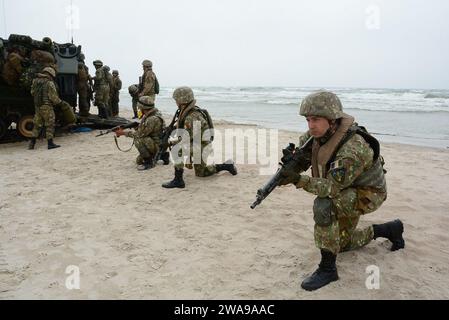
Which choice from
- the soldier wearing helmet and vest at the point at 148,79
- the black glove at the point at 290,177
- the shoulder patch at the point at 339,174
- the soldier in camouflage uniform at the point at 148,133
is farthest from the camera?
the soldier wearing helmet and vest at the point at 148,79

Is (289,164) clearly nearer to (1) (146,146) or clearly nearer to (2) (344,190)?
(2) (344,190)

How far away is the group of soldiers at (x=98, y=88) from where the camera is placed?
11219 millimetres

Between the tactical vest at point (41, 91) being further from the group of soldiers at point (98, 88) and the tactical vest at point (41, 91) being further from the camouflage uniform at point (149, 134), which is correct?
the camouflage uniform at point (149, 134)

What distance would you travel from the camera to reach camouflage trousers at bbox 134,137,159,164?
266 inches

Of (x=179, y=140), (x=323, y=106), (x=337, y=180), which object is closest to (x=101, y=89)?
(x=179, y=140)

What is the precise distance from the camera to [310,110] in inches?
114

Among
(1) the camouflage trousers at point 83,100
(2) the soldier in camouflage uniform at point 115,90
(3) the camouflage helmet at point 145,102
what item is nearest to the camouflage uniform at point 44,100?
(1) the camouflage trousers at point 83,100

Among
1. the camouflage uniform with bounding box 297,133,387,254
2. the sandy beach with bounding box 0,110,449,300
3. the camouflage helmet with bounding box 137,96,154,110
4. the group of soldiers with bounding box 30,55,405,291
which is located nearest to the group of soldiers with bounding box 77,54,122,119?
the sandy beach with bounding box 0,110,449,300

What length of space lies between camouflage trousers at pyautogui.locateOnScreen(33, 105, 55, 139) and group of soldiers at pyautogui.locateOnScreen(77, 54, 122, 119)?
9.41 ft

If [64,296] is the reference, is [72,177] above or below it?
above

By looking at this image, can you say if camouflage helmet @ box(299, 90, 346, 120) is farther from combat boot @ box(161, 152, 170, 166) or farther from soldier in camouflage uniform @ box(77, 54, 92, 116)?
soldier in camouflage uniform @ box(77, 54, 92, 116)

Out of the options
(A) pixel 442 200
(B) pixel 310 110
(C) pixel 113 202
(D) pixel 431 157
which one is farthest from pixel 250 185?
(D) pixel 431 157
